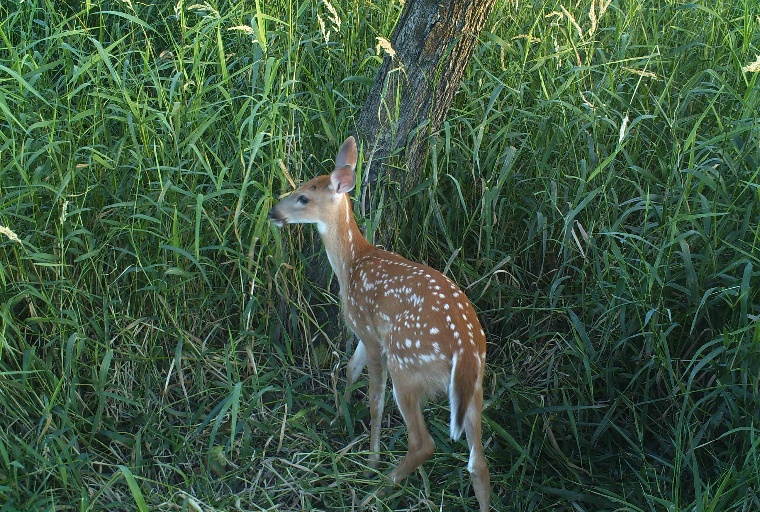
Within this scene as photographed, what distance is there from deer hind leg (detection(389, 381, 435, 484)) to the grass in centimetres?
15

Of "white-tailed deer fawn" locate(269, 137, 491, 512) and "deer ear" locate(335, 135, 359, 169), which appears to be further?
"deer ear" locate(335, 135, 359, 169)

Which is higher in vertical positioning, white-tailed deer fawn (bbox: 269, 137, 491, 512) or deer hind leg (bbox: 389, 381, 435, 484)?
white-tailed deer fawn (bbox: 269, 137, 491, 512)

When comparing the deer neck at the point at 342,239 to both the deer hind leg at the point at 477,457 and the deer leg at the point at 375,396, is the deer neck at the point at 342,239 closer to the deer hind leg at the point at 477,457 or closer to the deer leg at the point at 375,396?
the deer leg at the point at 375,396

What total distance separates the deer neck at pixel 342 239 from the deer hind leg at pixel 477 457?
826 mm

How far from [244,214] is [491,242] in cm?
98

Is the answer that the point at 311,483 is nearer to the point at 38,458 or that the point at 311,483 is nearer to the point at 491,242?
the point at 38,458

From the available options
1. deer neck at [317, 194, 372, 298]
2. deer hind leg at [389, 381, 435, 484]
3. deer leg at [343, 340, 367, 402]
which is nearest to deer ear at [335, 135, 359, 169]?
deer neck at [317, 194, 372, 298]

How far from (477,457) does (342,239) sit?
3.40ft

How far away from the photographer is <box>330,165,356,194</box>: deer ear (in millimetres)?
3502

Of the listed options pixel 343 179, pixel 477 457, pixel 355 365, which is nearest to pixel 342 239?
pixel 343 179

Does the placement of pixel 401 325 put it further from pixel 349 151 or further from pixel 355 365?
pixel 349 151

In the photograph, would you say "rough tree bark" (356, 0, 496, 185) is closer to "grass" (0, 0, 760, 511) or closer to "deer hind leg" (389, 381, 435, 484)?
"grass" (0, 0, 760, 511)

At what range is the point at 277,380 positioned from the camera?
3.65 m

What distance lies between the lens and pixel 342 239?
365 cm
